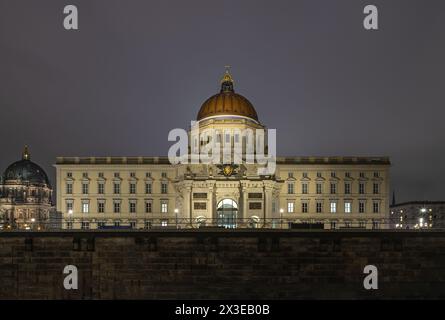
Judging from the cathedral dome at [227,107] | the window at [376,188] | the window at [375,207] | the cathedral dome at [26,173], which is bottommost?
the window at [375,207]

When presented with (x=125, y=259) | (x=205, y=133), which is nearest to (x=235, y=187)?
(x=205, y=133)

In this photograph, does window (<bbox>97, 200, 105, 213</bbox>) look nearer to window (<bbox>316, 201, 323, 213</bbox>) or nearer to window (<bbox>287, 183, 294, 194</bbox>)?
window (<bbox>287, 183, 294, 194</bbox>)

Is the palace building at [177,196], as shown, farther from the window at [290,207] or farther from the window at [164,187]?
the window at [164,187]

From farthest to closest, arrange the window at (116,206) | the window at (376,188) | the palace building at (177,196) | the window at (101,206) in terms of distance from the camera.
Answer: the window at (376,188) → the window at (116,206) → the window at (101,206) → the palace building at (177,196)

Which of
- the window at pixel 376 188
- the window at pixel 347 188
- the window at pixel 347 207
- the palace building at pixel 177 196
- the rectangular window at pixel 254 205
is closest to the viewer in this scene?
the rectangular window at pixel 254 205

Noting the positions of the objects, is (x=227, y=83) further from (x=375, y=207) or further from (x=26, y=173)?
(x=26, y=173)

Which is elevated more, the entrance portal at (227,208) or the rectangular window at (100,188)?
the rectangular window at (100,188)

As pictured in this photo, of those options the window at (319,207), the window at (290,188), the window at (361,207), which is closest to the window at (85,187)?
the window at (290,188)

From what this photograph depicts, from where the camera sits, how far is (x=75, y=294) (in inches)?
1377

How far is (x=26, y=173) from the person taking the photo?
7131 inches

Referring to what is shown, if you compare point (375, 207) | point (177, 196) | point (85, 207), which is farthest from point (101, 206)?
point (375, 207)

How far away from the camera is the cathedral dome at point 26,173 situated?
179 metres

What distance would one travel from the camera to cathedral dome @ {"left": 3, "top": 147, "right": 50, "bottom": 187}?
17862 cm
